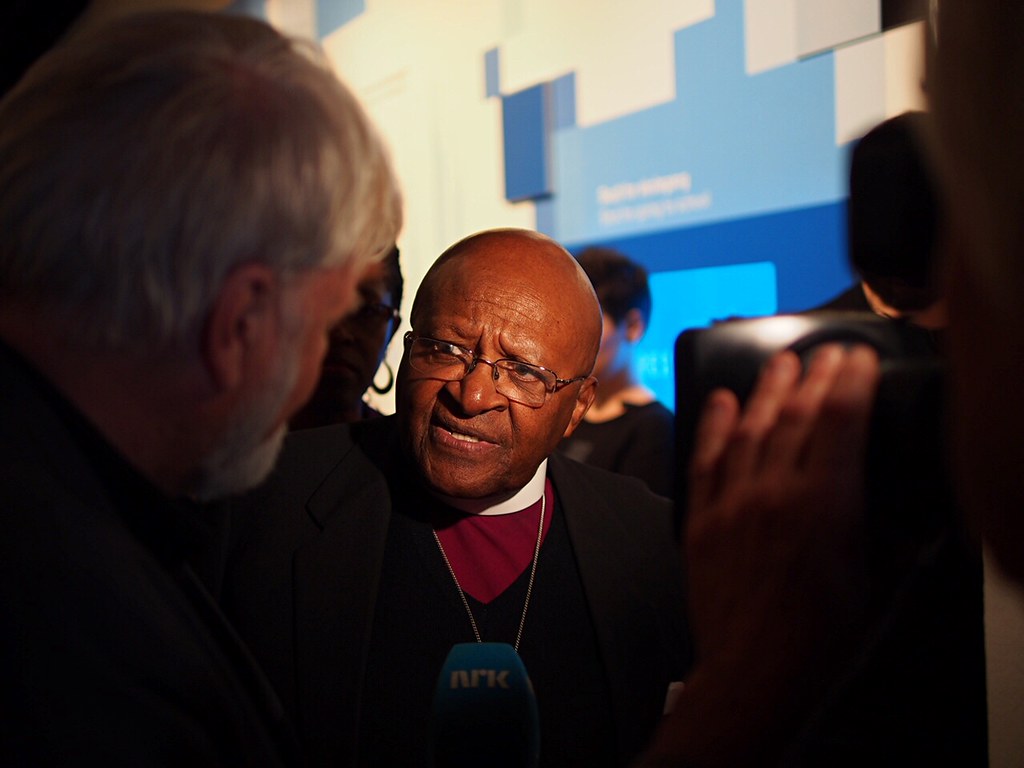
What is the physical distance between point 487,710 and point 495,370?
0.60 m

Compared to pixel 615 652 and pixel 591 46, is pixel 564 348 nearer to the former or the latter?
pixel 615 652

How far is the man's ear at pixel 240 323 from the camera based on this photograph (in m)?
0.80

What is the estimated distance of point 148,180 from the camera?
2.49 feet

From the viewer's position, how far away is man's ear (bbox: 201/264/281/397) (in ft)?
2.63

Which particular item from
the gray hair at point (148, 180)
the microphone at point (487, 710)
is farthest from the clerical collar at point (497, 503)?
the gray hair at point (148, 180)

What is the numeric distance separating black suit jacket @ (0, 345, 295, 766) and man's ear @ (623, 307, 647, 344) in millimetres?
1975

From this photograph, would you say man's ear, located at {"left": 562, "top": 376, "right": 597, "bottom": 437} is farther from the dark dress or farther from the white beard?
the white beard

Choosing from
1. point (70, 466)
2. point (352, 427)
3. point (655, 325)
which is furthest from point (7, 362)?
point (655, 325)

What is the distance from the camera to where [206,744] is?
757 mm

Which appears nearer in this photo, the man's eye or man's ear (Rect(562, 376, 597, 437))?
the man's eye

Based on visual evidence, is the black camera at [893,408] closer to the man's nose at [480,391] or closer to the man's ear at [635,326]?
the man's nose at [480,391]

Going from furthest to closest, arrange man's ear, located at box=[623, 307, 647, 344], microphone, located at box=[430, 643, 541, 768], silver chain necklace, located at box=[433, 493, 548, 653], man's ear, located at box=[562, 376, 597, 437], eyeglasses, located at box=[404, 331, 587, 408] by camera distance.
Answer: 1. man's ear, located at box=[623, 307, 647, 344]
2. man's ear, located at box=[562, 376, 597, 437]
3. eyeglasses, located at box=[404, 331, 587, 408]
4. silver chain necklace, located at box=[433, 493, 548, 653]
5. microphone, located at box=[430, 643, 541, 768]

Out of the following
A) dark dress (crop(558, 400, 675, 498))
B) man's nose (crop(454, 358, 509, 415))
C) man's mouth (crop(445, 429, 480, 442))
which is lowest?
dark dress (crop(558, 400, 675, 498))

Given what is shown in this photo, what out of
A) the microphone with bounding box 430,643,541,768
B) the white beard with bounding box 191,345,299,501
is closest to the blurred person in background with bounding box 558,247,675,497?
the microphone with bounding box 430,643,541,768
